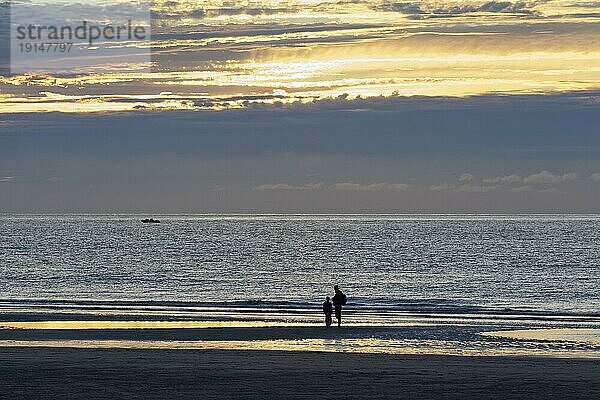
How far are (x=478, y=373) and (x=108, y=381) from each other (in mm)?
9278

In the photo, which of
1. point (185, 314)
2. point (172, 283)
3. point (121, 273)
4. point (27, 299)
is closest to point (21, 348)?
point (185, 314)

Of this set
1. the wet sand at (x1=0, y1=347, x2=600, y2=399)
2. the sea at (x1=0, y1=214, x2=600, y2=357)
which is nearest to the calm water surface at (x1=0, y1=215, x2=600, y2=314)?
the sea at (x1=0, y1=214, x2=600, y2=357)

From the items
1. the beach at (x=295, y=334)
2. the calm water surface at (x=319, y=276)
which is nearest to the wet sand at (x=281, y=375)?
the beach at (x=295, y=334)

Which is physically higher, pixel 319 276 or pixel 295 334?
pixel 295 334

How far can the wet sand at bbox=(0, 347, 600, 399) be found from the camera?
845 inches

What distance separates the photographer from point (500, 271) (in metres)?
103

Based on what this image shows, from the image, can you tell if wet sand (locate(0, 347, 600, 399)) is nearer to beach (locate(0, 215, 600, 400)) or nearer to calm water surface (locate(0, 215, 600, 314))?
beach (locate(0, 215, 600, 400))

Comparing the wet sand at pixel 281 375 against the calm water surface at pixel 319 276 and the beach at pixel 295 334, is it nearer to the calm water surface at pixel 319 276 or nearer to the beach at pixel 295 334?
the beach at pixel 295 334

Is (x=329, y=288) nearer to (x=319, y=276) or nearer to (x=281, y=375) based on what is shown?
(x=319, y=276)

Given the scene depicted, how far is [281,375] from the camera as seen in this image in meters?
24.3

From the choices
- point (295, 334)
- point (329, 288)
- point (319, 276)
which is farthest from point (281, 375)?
point (319, 276)

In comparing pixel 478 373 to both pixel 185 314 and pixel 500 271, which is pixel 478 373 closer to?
pixel 185 314

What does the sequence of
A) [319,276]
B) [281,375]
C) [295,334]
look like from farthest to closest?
[319,276] → [295,334] → [281,375]

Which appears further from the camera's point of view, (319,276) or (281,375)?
(319,276)
